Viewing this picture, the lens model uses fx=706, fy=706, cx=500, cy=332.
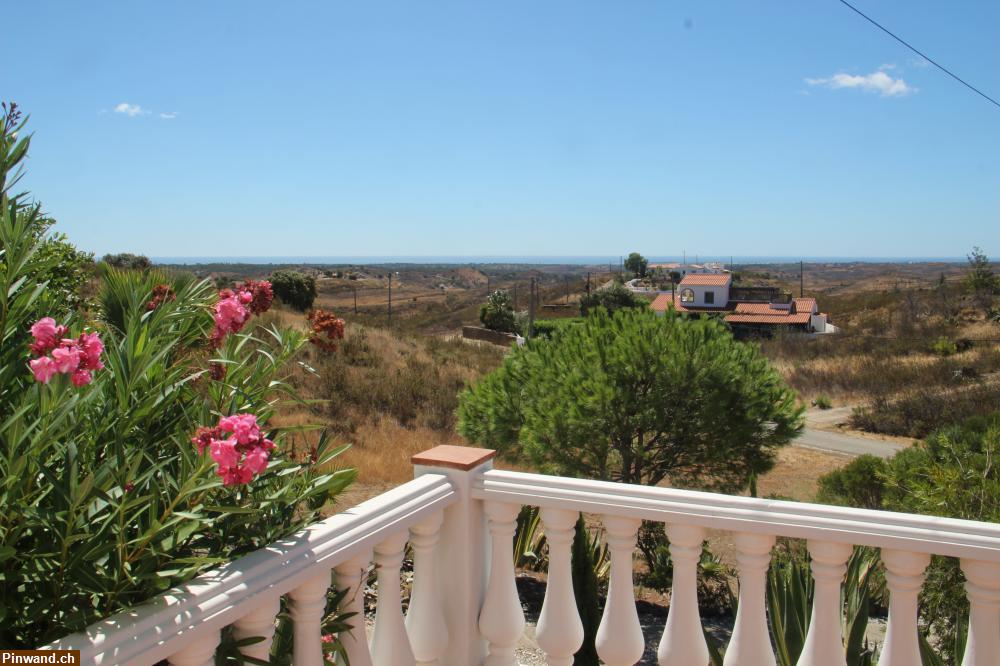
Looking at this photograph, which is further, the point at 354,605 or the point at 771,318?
the point at 771,318

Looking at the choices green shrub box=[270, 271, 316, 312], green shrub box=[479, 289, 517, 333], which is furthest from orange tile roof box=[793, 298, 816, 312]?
green shrub box=[270, 271, 316, 312]

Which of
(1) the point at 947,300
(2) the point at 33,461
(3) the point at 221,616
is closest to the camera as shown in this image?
(2) the point at 33,461

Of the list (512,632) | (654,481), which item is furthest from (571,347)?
(512,632)

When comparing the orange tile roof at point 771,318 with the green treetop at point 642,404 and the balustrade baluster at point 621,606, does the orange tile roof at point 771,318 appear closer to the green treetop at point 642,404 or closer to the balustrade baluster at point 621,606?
the green treetop at point 642,404

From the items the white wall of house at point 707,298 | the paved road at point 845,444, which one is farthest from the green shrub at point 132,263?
the white wall of house at point 707,298

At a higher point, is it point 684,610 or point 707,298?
point 684,610

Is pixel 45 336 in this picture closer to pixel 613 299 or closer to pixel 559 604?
pixel 559 604

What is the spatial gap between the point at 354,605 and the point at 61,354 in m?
0.85

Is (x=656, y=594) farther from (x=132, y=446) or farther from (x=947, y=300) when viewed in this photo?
(x=947, y=300)

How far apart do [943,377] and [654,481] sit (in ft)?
45.4

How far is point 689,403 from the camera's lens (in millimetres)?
6000

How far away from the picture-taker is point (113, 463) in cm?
Answer: 113

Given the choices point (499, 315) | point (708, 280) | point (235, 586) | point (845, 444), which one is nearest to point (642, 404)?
point (235, 586)

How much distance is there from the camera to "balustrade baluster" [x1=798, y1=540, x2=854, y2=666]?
1.58 m
